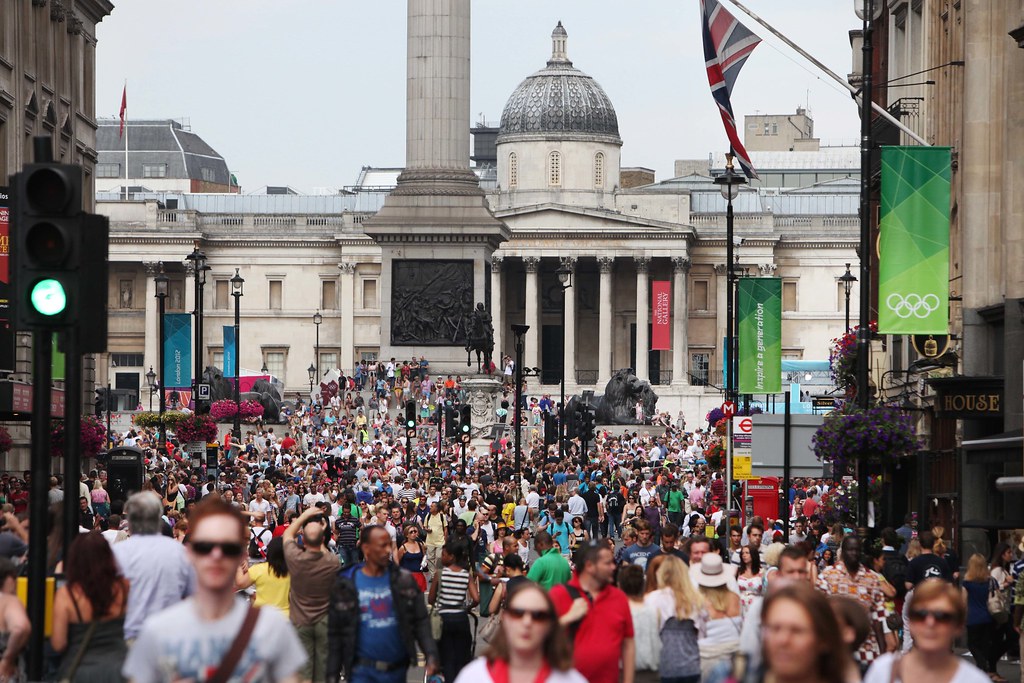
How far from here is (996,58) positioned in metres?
32.8

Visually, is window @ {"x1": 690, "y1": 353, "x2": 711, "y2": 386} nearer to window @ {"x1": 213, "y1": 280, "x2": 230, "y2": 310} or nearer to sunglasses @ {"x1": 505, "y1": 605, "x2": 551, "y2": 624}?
window @ {"x1": 213, "y1": 280, "x2": 230, "y2": 310}

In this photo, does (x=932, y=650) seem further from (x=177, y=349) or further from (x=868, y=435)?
(x=177, y=349)

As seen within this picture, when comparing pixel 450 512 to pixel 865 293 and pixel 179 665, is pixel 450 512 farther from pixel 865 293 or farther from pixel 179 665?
pixel 179 665

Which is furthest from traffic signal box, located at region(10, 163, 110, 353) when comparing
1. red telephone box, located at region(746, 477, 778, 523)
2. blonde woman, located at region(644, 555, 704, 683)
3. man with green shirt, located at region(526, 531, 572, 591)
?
red telephone box, located at region(746, 477, 778, 523)

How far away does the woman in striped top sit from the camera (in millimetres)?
19000

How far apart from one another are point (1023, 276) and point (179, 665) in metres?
23.5

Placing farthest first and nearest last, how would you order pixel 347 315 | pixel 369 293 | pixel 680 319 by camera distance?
pixel 369 293 → pixel 347 315 → pixel 680 319

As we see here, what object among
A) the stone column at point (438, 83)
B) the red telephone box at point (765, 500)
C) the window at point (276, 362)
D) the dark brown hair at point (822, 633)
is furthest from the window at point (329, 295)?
the dark brown hair at point (822, 633)

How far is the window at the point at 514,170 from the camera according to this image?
137875mm

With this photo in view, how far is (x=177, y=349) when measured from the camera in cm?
5903

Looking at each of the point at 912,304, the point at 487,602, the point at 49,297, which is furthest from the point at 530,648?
the point at 912,304

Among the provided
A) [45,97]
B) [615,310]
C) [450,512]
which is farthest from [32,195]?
[615,310]

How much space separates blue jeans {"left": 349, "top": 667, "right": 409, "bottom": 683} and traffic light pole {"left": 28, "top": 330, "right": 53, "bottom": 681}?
1937 millimetres

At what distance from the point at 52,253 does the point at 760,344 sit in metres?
26.7
